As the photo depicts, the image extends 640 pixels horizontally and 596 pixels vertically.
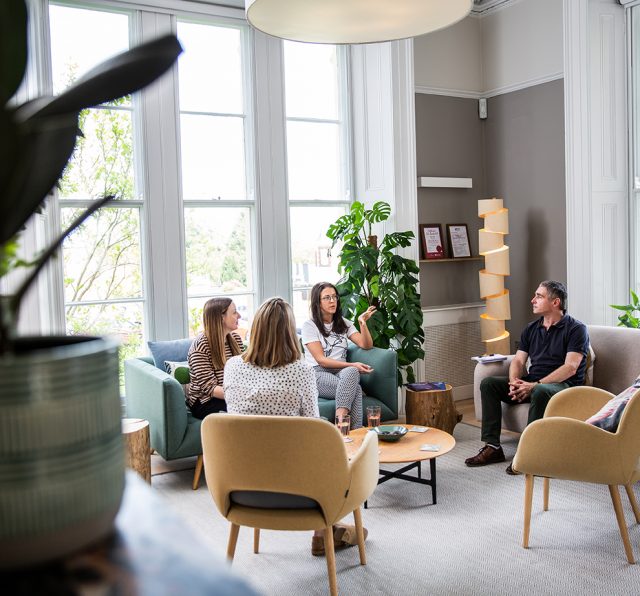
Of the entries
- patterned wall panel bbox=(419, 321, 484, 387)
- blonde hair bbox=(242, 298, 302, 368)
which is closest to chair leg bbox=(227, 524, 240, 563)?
blonde hair bbox=(242, 298, 302, 368)

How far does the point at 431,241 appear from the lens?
6.15 meters

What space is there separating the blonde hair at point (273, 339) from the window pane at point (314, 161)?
3.02m

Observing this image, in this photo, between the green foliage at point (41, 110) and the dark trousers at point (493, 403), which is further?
the dark trousers at point (493, 403)

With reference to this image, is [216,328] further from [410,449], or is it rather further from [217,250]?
[410,449]

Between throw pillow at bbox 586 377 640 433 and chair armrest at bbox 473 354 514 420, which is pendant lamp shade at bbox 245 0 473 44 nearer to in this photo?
throw pillow at bbox 586 377 640 433

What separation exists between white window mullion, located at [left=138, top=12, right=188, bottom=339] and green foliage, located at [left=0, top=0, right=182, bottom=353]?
4628 millimetres

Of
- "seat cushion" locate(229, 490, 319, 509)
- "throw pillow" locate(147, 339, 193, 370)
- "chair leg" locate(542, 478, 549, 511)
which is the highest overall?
"throw pillow" locate(147, 339, 193, 370)

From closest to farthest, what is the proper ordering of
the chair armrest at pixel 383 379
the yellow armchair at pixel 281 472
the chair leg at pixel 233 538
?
the yellow armchair at pixel 281 472 → the chair leg at pixel 233 538 → the chair armrest at pixel 383 379

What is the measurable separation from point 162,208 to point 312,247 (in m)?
1.37

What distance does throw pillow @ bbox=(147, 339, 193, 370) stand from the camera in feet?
15.7

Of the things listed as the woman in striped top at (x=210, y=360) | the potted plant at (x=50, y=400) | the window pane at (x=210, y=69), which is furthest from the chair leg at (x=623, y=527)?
the window pane at (x=210, y=69)

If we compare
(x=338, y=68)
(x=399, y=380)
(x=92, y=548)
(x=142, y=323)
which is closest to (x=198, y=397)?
(x=142, y=323)

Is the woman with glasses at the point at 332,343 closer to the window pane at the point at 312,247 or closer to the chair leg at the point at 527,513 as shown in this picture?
the window pane at the point at 312,247

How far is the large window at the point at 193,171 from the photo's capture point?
4977 millimetres
